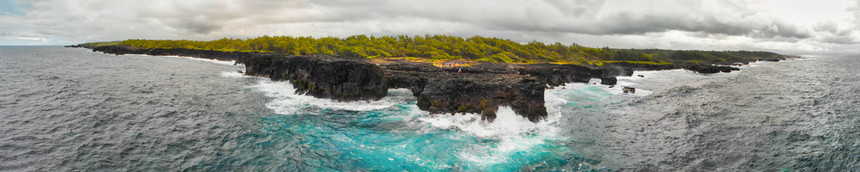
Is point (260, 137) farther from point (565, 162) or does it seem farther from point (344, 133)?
point (565, 162)

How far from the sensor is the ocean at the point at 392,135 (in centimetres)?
1839

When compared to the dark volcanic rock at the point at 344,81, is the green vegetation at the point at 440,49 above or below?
above

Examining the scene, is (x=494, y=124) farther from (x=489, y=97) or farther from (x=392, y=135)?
(x=392, y=135)

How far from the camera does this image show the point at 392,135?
2345cm

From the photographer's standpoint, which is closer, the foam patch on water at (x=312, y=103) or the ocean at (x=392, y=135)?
the ocean at (x=392, y=135)

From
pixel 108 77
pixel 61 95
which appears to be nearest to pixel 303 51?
pixel 108 77

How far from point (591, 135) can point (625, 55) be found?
464 feet

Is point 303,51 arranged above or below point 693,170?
above


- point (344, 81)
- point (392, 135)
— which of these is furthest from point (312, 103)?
point (392, 135)

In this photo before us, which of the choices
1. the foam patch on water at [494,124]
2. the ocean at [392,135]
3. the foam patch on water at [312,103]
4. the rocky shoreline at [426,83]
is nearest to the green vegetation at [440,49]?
the rocky shoreline at [426,83]

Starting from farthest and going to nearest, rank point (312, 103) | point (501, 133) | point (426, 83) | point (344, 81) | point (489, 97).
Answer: point (426, 83) < point (344, 81) < point (312, 103) < point (489, 97) < point (501, 133)

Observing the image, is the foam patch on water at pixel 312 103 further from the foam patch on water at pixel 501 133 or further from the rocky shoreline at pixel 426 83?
the foam patch on water at pixel 501 133

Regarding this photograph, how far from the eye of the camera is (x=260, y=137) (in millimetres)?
22250

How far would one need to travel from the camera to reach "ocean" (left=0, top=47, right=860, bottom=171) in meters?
18.4
